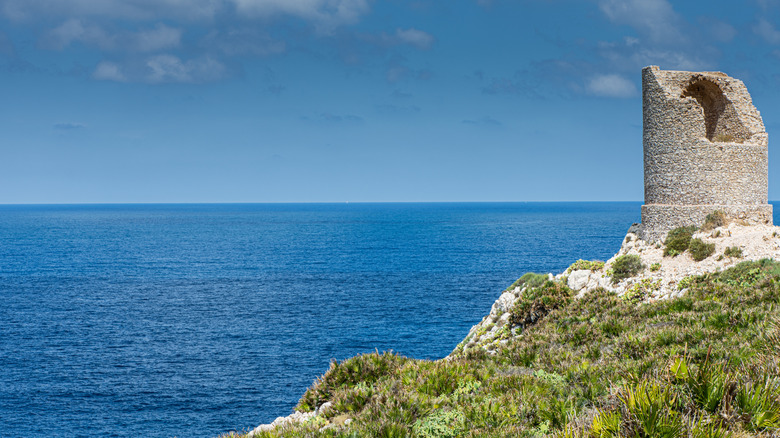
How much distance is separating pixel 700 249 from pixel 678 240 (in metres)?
→ 1.45

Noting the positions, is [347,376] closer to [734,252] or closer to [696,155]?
[734,252]

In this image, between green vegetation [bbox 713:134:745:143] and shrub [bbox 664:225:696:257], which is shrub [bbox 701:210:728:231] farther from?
green vegetation [bbox 713:134:745:143]

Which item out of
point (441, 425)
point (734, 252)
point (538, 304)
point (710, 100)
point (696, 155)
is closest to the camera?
point (441, 425)

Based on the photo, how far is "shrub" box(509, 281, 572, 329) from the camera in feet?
72.7

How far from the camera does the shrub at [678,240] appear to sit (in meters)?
24.0

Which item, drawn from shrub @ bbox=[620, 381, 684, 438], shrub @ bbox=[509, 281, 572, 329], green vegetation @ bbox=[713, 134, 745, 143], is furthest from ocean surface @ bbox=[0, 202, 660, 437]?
shrub @ bbox=[620, 381, 684, 438]

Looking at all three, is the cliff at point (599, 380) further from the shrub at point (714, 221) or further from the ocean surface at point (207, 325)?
the ocean surface at point (207, 325)

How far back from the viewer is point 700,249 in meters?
22.9

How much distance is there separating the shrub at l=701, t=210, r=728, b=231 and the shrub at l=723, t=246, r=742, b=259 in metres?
2.29

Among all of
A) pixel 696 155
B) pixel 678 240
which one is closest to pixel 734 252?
pixel 678 240

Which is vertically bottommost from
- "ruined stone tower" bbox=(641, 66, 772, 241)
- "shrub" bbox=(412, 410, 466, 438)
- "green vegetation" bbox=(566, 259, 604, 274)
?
"shrub" bbox=(412, 410, 466, 438)

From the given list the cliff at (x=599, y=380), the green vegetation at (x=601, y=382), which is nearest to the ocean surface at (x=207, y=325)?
the cliff at (x=599, y=380)

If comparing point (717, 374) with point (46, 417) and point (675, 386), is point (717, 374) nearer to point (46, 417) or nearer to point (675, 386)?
point (675, 386)

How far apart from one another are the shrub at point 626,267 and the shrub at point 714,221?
3.38 meters
